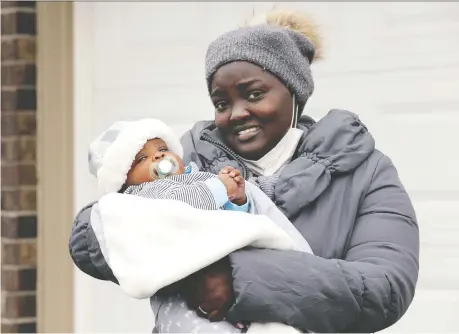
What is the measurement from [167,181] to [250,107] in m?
0.30

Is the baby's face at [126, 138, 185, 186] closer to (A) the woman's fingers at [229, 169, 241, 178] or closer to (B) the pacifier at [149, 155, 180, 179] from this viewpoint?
(B) the pacifier at [149, 155, 180, 179]

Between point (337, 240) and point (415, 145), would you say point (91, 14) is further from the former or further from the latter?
point (337, 240)

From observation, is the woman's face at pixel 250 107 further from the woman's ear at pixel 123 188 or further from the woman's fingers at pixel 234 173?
the woman's ear at pixel 123 188

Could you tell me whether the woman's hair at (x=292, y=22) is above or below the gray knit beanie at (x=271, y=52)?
above

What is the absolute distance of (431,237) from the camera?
3.62 metres

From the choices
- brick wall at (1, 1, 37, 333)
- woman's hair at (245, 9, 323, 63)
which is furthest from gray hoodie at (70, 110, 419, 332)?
brick wall at (1, 1, 37, 333)

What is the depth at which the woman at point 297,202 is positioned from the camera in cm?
203

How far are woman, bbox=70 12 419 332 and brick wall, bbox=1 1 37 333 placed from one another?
229 centimetres

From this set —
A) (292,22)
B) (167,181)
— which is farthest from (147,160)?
(292,22)

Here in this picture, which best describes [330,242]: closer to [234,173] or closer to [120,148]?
[234,173]

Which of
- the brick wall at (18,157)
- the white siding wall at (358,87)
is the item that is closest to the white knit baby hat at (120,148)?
the white siding wall at (358,87)

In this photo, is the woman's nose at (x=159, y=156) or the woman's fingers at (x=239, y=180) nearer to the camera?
the woman's fingers at (x=239, y=180)

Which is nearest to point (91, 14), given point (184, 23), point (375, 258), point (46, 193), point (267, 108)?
point (184, 23)

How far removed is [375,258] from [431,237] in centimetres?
155
